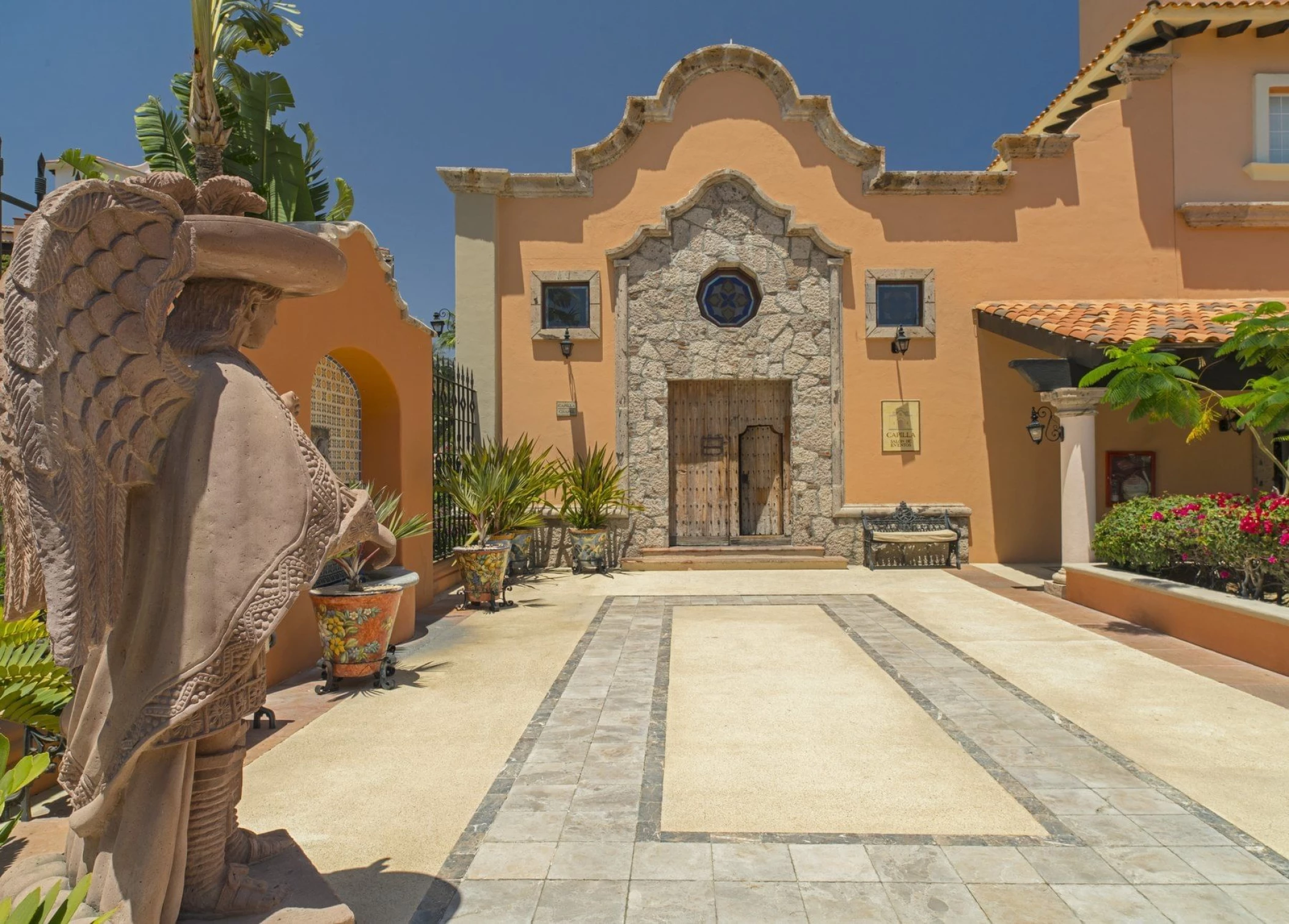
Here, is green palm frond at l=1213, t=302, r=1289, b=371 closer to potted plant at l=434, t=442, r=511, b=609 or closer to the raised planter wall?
the raised planter wall

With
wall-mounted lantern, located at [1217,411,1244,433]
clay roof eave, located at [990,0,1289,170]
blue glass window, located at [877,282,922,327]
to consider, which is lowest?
wall-mounted lantern, located at [1217,411,1244,433]

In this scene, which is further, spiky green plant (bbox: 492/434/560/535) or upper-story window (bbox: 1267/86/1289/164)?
upper-story window (bbox: 1267/86/1289/164)

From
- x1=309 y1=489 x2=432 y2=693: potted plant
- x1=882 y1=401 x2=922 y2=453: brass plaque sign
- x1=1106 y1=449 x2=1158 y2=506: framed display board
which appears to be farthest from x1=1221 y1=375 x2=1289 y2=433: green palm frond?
x1=309 y1=489 x2=432 y2=693: potted plant

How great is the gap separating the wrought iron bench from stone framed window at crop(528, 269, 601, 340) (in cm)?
511

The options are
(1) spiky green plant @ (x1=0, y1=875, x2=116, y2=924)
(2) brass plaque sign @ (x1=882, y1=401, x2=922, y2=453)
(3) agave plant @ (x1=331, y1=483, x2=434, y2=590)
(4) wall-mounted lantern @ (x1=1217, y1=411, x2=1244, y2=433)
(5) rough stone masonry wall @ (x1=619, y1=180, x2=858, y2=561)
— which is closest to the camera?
(1) spiky green plant @ (x1=0, y1=875, x2=116, y2=924)

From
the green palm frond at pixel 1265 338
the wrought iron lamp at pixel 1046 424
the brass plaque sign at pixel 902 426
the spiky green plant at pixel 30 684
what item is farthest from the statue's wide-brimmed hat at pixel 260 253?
the wrought iron lamp at pixel 1046 424

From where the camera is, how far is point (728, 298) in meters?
11.9

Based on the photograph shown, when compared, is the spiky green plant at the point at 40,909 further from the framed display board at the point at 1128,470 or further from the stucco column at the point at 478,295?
the framed display board at the point at 1128,470

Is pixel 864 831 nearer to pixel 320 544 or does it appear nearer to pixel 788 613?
pixel 320 544

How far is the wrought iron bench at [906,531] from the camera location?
434 inches

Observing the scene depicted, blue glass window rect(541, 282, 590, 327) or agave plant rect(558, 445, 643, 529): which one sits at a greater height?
blue glass window rect(541, 282, 590, 327)

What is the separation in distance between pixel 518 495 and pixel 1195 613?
685cm

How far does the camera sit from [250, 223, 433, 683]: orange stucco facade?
5512mm

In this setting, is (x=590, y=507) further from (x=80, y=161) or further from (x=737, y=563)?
(x=80, y=161)
